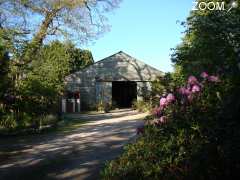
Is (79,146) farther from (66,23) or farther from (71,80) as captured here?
(71,80)

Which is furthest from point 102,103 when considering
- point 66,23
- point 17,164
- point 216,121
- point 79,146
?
point 216,121

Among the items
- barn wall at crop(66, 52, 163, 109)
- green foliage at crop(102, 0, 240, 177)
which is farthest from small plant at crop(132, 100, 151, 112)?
green foliage at crop(102, 0, 240, 177)

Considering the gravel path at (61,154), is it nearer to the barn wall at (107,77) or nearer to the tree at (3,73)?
the tree at (3,73)

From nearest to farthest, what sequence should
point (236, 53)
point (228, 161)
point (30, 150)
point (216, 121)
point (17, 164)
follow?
point (228, 161)
point (216, 121)
point (236, 53)
point (17, 164)
point (30, 150)

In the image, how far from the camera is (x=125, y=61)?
3734 centimetres

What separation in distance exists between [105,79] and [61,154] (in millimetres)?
25745

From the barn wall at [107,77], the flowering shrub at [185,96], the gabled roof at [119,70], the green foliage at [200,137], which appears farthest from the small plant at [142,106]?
the flowering shrub at [185,96]

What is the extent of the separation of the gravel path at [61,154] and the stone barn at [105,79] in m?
20.0

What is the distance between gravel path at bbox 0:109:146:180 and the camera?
329 inches

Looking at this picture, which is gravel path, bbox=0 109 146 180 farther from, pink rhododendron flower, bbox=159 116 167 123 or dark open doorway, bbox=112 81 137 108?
dark open doorway, bbox=112 81 137 108

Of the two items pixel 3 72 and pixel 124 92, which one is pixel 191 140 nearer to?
pixel 3 72

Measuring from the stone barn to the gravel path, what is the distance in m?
20.0

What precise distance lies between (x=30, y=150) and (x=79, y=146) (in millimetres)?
1560

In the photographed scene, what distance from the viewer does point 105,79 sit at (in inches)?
1425
